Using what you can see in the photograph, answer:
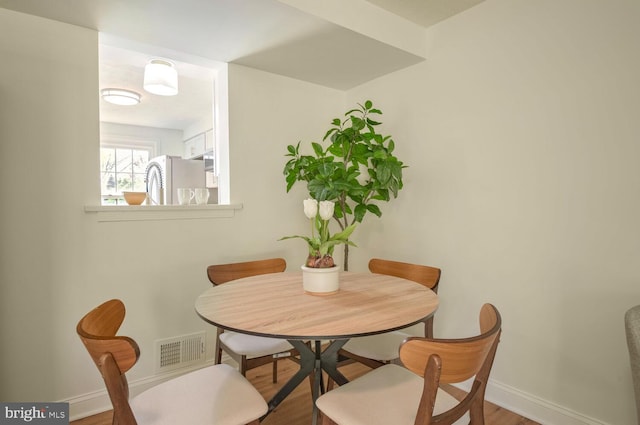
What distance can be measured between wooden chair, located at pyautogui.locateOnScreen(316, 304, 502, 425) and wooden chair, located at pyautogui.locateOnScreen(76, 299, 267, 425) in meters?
0.30

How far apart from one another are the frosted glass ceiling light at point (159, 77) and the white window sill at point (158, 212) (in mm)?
926

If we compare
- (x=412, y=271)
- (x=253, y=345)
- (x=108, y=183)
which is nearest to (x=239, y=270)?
(x=253, y=345)

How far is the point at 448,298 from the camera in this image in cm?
242

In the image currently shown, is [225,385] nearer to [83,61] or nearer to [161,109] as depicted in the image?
[83,61]

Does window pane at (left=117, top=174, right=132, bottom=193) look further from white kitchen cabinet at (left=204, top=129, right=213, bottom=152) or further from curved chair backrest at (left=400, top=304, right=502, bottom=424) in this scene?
curved chair backrest at (left=400, top=304, right=502, bottom=424)

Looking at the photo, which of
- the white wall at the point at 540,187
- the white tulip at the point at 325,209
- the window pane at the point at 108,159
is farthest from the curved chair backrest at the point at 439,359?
the window pane at the point at 108,159

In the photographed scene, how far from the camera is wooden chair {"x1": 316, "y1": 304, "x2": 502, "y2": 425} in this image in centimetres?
94

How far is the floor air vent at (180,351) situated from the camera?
228 centimetres

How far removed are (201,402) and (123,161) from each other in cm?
520

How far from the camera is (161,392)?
1.30 meters

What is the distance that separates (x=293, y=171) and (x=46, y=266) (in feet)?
4.98

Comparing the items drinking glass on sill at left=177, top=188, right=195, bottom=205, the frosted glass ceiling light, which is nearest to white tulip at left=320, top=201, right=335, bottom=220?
drinking glass on sill at left=177, top=188, right=195, bottom=205

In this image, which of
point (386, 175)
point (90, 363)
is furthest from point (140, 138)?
point (386, 175)

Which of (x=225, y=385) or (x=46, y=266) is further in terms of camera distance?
(x=46, y=266)
